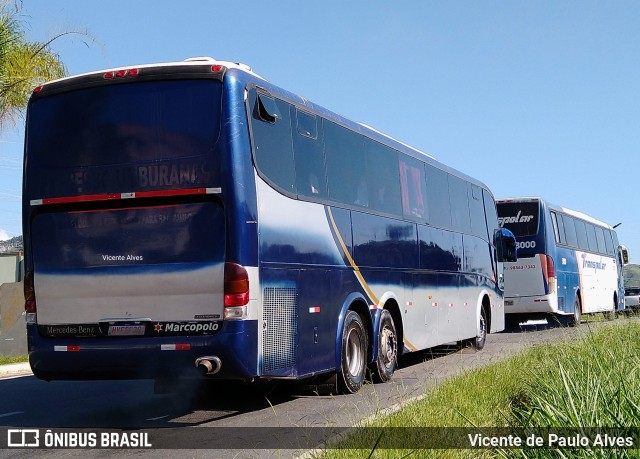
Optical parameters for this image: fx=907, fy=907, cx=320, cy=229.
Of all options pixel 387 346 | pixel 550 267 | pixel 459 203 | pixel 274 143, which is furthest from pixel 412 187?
pixel 550 267

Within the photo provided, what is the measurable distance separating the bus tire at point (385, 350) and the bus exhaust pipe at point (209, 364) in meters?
4.27

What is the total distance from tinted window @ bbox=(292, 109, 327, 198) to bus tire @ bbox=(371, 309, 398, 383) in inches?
106

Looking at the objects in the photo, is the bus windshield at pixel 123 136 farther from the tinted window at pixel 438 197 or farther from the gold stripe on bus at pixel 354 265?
the tinted window at pixel 438 197

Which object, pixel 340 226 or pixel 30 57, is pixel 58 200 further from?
pixel 30 57

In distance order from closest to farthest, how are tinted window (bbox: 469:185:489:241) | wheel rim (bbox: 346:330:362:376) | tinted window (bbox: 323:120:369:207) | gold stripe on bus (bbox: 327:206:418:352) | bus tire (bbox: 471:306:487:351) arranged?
1. gold stripe on bus (bbox: 327:206:418:352)
2. tinted window (bbox: 323:120:369:207)
3. wheel rim (bbox: 346:330:362:376)
4. tinted window (bbox: 469:185:489:241)
5. bus tire (bbox: 471:306:487:351)

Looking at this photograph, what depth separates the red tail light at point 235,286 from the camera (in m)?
8.86

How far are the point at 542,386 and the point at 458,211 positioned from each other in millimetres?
9568

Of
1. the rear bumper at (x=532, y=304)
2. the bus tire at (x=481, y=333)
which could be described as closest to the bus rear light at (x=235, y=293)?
the bus tire at (x=481, y=333)

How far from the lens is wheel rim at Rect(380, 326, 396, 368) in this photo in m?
13.1

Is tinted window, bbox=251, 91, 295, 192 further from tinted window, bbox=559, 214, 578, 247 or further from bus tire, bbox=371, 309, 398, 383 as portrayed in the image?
tinted window, bbox=559, 214, 578, 247

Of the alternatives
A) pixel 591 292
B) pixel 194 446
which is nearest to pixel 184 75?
pixel 194 446

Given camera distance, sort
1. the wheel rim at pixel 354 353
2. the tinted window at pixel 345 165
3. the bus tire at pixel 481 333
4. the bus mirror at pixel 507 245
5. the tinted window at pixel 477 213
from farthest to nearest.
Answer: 1. the bus mirror at pixel 507 245
2. the bus tire at pixel 481 333
3. the tinted window at pixel 477 213
4. the wheel rim at pixel 354 353
5. the tinted window at pixel 345 165

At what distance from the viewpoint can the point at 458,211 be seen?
58.1ft

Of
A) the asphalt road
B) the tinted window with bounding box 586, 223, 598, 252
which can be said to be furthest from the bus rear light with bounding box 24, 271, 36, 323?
the tinted window with bounding box 586, 223, 598, 252
